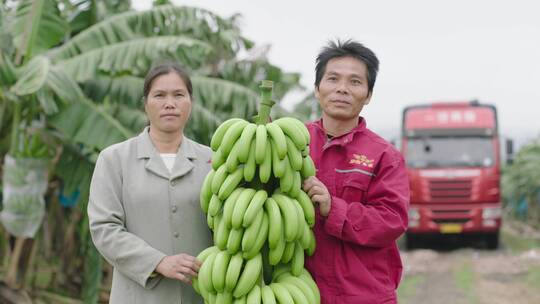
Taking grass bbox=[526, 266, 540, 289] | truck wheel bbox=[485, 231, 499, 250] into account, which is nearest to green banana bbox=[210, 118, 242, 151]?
grass bbox=[526, 266, 540, 289]

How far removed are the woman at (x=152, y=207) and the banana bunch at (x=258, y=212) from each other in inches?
12.0

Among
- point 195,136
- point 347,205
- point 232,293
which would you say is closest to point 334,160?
point 347,205

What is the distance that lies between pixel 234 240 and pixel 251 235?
7 cm

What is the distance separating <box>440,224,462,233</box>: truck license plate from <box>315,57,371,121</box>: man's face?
34.5ft

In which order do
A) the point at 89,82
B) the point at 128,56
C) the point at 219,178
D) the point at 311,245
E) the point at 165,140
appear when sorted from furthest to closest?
1. the point at 89,82
2. the point at 128,56
3. the point at 165,140
4. the point at 311,245
5. the point at 219,178

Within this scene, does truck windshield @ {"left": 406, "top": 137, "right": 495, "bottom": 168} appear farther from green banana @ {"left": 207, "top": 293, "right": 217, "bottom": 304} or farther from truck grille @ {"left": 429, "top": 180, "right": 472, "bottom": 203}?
green banana @ {"left": 207, "top": 293, "right": 217, "bottom": 304}

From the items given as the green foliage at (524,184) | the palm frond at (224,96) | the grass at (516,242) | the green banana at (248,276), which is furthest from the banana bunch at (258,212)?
the green foliage at (524,184)

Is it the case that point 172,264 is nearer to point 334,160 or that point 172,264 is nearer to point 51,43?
point 334,160

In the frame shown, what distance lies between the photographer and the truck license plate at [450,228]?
12.4 meters

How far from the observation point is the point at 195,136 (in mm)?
7223

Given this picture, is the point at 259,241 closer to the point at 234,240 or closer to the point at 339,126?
the point at 234,240

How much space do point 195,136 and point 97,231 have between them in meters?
4.65

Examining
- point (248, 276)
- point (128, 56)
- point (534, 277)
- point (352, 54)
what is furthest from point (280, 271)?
point (534, 277)

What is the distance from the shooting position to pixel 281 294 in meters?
2.31
